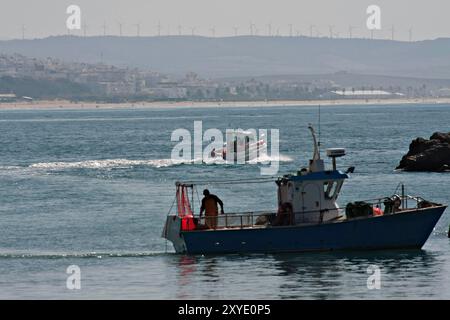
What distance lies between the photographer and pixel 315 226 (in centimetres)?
4788

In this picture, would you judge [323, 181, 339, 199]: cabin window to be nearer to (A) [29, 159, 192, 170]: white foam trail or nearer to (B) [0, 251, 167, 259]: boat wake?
(B) [0, 251, 167, 259]: boat wake

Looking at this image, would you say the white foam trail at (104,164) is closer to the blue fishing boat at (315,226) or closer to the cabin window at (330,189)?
the blue fishing boat at (315,226)

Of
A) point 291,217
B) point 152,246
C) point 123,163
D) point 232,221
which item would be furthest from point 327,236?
point 123,163

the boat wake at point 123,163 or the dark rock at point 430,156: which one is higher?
the dark rock at point 430,156

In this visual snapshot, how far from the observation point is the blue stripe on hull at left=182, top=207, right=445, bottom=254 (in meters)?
48.0

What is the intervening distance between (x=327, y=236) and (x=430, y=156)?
41.3 meters

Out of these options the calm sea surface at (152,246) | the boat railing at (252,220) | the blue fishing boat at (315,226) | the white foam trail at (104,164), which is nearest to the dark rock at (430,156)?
the calm sea surface at (152,246)

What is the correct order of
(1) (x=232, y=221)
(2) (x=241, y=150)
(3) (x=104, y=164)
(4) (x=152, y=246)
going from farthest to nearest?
(2) (x=241, y=150)
(3) (x=104, y=164)
(4) (x=152, y=246)
(1) (x=232, y=221)

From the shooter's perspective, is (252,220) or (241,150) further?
(241,150)

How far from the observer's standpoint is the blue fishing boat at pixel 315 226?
48.0 m

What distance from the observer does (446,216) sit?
59.9 m

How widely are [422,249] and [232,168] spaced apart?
163 ft

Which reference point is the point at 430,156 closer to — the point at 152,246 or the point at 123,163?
the point at 123,163
